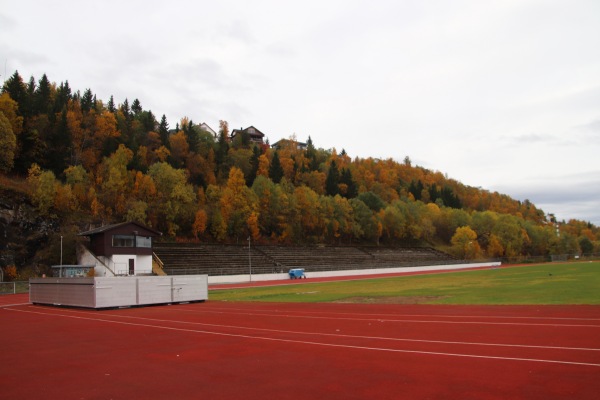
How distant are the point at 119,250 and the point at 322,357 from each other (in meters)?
45.7

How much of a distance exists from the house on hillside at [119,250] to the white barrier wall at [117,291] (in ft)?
67.7

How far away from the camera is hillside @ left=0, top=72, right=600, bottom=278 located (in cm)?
6072

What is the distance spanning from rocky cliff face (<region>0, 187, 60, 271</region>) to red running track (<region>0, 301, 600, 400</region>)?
3831cm

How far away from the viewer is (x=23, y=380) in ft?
29.2

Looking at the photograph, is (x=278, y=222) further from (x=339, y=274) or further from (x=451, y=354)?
(x=451, y=354)

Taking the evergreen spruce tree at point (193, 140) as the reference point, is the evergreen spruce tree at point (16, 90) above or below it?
above

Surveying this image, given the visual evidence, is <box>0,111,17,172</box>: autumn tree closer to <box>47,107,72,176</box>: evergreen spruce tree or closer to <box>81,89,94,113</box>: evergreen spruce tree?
<box>47,107,72,176</box>: evergreen spruce tree

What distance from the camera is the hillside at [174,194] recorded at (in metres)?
60.7

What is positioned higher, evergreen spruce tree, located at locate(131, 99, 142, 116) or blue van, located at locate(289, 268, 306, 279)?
evergreen spruce tree, located at locate(131, 99, 142, 116)

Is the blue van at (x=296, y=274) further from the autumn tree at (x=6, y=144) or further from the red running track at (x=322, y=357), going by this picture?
the autumn tree at (x=6, y=144)

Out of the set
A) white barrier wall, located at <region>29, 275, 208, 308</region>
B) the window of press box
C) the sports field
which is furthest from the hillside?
the sports field

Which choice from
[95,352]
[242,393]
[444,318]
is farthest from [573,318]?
[95,352]

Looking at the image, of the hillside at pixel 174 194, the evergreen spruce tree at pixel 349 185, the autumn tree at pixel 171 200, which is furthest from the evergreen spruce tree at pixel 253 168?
the autumn tree at pixel 171 200

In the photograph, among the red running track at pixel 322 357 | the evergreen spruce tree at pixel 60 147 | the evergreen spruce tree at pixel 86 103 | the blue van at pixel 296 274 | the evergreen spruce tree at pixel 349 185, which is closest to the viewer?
the red running track at pixel 322 357
